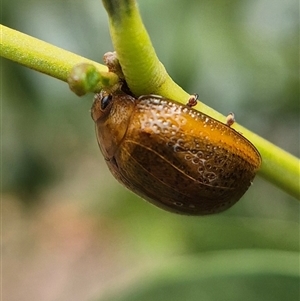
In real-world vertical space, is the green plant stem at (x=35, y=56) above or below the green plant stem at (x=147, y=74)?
below

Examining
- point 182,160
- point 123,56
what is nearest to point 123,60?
point 123,56

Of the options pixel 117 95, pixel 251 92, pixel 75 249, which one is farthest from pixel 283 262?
pixel 75 249

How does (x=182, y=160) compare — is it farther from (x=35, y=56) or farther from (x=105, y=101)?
(x=35, y=56)

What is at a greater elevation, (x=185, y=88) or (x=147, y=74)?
(x=185, y=88)

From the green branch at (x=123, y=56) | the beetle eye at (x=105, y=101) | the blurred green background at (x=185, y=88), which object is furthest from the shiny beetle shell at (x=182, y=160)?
the blurred green background at (x=185, y=88)

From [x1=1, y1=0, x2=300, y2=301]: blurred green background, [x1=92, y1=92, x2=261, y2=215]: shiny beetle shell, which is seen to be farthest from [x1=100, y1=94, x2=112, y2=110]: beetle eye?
[x1=1, y1=0, x2=300, y2=301]: blurred green background

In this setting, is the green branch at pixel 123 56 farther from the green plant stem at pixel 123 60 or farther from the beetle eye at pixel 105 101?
the beetle eye at pixel 105 101

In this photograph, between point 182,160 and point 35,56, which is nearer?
point 35,56

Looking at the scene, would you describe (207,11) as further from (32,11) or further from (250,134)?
(250,134)
